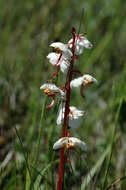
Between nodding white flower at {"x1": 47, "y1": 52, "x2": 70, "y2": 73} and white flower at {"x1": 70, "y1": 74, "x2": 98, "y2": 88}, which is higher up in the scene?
nodding white flower at {"x1": 47, "y1": 52, "x2": 70, "y2": 73}

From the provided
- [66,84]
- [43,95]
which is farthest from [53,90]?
[43,95]

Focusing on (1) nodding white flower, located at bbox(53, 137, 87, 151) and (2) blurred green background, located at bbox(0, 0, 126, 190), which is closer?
(1) nodding white flower, located at bbox(53, 137, 87, 151)

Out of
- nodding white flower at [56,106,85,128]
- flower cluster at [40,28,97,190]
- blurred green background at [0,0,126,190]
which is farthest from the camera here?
blurred green background at [0,0,126,190]

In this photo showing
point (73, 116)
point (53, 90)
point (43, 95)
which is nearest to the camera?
point (53, 90)

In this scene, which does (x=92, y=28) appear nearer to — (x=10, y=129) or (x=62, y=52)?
(x=10, y=129)

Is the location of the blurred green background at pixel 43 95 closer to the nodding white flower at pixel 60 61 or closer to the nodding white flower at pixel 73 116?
the nodding white flower at pixel 73 116

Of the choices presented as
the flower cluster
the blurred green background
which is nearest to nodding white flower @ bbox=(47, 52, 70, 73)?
the flower cluster

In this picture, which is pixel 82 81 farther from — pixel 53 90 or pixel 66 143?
pixel 66 143

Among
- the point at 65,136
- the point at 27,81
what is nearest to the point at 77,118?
the point at 65,136

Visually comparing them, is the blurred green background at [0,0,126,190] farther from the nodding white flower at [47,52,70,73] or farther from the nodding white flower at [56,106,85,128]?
the nodding white flower at [47,52,70,73]
